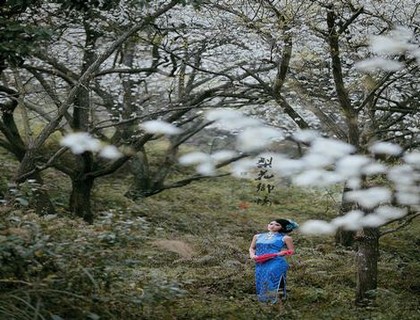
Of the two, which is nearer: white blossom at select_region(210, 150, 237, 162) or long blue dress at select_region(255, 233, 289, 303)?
long blue dress at select_region(255, 233, 289, 303)

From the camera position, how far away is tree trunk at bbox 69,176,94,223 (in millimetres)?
13461

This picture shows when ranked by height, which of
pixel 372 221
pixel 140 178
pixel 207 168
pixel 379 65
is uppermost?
pixel 207 168

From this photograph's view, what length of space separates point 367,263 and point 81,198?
746 centimetres

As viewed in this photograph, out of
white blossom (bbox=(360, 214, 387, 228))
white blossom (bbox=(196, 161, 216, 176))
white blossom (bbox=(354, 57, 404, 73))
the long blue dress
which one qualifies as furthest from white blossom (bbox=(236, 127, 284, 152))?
white blossom (bbox=(360, 214, 387, 228))

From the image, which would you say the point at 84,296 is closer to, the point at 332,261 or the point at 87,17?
the point at 87,17

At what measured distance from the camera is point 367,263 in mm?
7957

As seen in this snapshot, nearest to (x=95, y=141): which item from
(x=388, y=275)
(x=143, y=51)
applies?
(x=143, y=51)

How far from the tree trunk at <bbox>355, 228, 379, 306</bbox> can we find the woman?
966 mm

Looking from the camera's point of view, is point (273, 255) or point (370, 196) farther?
point (273, 255)

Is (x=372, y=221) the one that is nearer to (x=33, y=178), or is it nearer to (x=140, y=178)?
(x=33, y=178)

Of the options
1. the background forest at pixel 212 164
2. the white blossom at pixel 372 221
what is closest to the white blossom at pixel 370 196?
the background forest at pixel 212 164

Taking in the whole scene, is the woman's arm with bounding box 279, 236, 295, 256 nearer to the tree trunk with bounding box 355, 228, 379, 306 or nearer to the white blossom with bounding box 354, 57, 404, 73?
the tree trunk with bounding box 355, 228, 379, 306

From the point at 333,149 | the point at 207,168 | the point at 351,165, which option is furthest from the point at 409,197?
the point at 207,168

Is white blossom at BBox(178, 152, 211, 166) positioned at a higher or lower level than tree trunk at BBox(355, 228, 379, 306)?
higher
